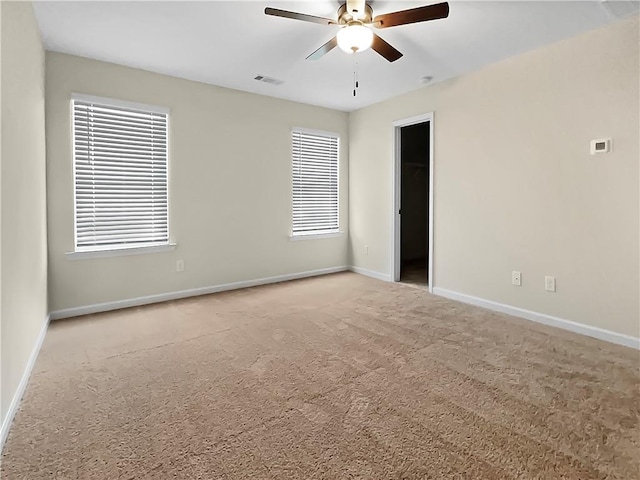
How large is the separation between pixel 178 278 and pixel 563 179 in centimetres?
411

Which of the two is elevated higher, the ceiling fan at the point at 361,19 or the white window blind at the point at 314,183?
the ceiling fan at the point at 361,19

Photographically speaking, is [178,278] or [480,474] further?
[178,278]

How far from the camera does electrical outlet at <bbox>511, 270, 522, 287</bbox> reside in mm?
3624

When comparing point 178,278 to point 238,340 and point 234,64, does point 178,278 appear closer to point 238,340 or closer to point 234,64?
point 238,340

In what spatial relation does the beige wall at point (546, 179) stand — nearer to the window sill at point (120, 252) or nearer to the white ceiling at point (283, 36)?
the white ceiling at point (283, 36)

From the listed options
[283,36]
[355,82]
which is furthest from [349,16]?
[355,82]

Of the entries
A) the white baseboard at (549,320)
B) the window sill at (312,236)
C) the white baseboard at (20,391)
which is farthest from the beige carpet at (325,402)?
the window sill at (312,236)

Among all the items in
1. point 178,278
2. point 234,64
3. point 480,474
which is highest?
point 234,64

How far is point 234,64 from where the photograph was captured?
3713mm

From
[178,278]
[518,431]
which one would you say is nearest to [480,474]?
[518,431]

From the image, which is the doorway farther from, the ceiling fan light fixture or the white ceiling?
the ceiling fan light fixture

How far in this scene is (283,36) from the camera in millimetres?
3078

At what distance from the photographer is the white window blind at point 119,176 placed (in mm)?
3619

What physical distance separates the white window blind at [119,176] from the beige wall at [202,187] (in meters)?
0.10
